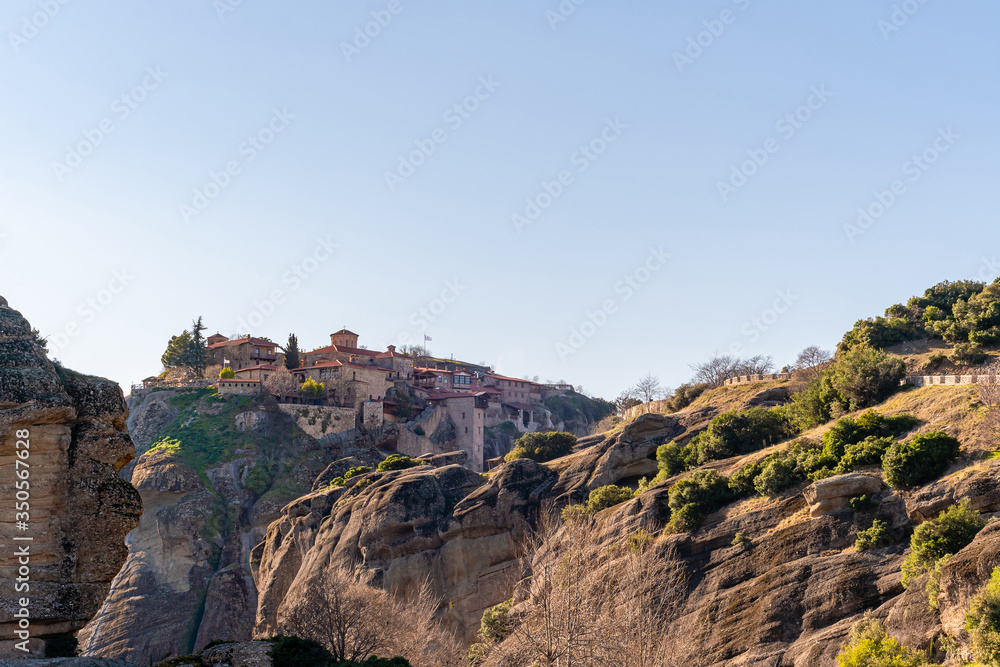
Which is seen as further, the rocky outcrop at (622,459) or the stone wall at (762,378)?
the stone wall at (762,378)

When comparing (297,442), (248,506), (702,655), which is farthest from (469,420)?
(702,655)

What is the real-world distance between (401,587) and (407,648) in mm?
11842

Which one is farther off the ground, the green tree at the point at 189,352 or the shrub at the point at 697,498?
the green tree at the point at 189,352

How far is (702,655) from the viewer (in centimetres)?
2955

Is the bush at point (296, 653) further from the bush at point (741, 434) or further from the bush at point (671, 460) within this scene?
the bush at point (741, 434)

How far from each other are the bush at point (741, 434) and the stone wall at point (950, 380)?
21.2 feet

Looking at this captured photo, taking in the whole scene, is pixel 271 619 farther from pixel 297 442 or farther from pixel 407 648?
pixel 297 442

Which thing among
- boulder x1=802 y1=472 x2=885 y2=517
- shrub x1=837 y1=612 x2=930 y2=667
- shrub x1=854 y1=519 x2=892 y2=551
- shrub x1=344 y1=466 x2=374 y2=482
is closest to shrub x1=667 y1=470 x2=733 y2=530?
boulder x1=802 y1=472 x2=885 y2=517

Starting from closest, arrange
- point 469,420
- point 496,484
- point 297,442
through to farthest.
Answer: point 496,484
point 297,442
point 469,420

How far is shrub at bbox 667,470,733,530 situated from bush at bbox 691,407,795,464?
17.3 ft

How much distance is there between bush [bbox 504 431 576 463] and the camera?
200ft

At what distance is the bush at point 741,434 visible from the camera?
43.1 metres

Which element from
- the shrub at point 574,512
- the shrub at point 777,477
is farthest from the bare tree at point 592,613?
the shrub at point 574,512

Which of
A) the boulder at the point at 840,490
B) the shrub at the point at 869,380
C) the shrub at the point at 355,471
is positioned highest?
the shrub at the point at 355,471
